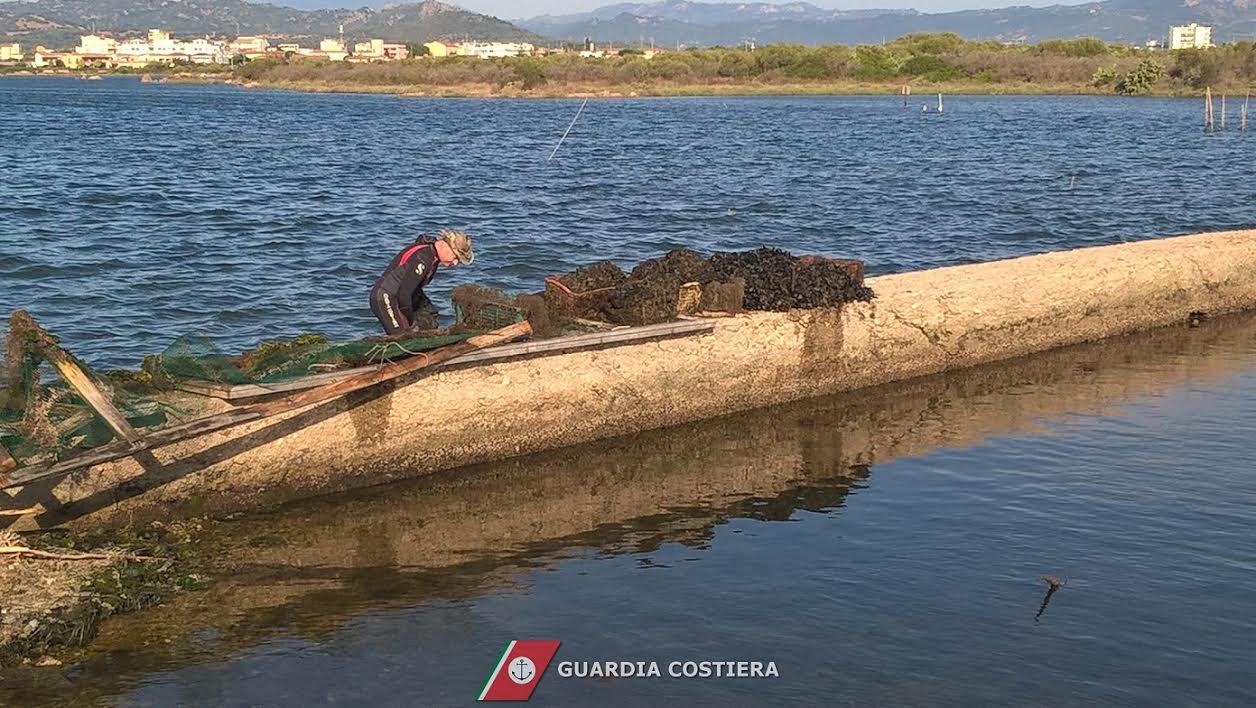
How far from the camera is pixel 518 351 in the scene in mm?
11039

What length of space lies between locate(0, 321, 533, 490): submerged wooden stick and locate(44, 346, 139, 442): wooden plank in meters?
0.11

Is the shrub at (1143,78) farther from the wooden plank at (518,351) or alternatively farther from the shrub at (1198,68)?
A: the wooden plank at (518,351)

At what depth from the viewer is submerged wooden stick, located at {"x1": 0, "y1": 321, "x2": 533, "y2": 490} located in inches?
344

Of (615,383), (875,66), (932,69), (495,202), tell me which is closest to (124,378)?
(615,383)

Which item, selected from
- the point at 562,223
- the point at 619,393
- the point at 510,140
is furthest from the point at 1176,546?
the point at 510,140

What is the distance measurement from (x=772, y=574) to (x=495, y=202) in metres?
24.7

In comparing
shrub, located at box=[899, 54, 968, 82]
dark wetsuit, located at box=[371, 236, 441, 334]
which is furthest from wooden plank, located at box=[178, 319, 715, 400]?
shrub, located at box=[899, 54, 968, 82]

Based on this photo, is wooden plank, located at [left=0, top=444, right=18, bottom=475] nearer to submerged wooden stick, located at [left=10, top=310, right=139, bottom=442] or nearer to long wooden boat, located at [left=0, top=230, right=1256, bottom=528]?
long wooden boat, located at [left=0, top=230, right=1256, bottom=528]

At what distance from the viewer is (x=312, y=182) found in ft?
123

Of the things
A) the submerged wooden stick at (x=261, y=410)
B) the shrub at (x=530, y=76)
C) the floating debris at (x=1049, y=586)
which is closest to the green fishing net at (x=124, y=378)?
the submerged wooden stick at (x=261, y=410)

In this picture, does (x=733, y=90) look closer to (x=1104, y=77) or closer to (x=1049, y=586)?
(x=1104, y=77)

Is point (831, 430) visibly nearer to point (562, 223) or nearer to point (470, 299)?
point (470, 299)

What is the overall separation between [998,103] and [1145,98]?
1304cm

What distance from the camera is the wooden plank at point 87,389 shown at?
8664 mm
